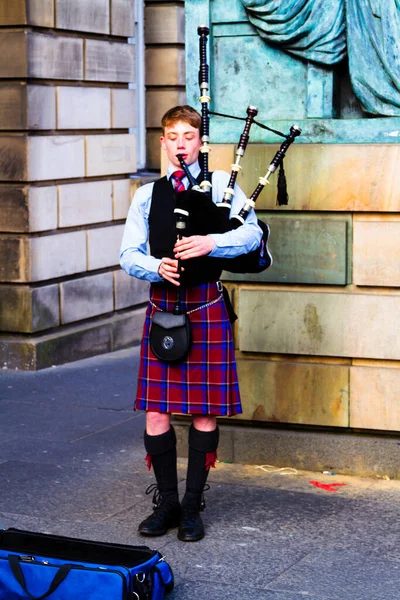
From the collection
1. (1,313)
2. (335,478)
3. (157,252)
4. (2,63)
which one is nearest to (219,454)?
(335,478)

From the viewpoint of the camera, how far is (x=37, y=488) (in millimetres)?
6441

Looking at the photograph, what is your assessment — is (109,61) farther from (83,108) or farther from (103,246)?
(103,246)

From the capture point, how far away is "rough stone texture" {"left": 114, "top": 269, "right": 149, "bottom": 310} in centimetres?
1137

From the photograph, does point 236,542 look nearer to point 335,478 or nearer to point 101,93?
point 335,478

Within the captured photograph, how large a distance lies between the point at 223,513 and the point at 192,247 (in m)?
1.46

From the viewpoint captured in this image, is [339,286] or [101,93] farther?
[101,93]

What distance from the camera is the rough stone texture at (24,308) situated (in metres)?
9.91

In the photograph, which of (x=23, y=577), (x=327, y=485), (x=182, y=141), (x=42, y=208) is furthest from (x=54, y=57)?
(x=23, y=577)

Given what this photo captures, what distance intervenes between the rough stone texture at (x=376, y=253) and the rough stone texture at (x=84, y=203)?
4.27 m

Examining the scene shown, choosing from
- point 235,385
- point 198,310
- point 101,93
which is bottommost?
point 235,385

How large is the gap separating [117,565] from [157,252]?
5.09ft

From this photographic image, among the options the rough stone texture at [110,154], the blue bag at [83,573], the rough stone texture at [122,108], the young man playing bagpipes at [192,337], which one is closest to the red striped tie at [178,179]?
the young man playing bagpipes at [192,337]

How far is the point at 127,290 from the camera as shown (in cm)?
1155

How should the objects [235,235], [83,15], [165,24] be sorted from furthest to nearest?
1. [165,24]
2. [83,15]
3. [235,235]
